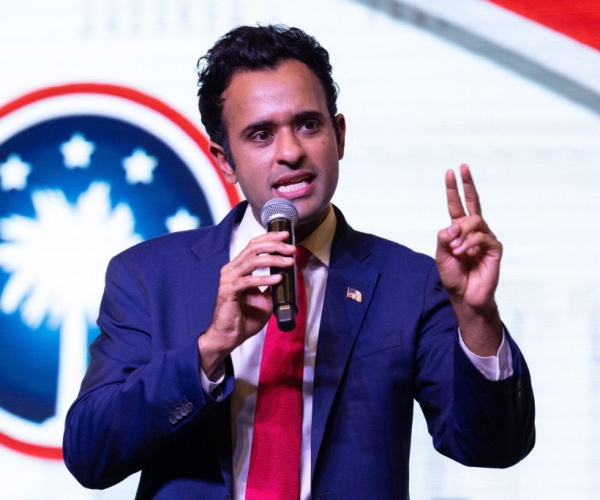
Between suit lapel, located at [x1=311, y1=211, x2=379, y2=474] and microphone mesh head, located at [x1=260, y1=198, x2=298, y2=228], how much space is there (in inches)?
8.6

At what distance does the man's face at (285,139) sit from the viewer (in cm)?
193

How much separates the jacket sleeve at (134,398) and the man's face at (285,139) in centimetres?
31

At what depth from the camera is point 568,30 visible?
2.73 m

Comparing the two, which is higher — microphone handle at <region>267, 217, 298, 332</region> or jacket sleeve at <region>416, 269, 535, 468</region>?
microphone handle at <region>267, 217, 298, 332</region>


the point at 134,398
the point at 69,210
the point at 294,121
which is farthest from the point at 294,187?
the point at 69,210

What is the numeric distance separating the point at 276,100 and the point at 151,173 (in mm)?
828

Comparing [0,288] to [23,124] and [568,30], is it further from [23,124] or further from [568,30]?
[568,30]

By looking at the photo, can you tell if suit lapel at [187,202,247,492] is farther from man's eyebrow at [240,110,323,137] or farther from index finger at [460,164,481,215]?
index finger at [460,164,481,215]

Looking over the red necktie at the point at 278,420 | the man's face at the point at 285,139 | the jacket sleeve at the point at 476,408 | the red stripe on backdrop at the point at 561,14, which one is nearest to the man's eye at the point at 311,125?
the man's face at the point at 285,139

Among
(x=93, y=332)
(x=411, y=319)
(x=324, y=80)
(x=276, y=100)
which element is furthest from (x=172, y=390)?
(x=93, y=332)

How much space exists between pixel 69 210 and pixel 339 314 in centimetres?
108

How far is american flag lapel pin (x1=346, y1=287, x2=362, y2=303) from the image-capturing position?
1954 millimetres

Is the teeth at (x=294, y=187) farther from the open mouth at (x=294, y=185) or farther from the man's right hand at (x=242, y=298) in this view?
the man's right hand at (x=242, y=298)

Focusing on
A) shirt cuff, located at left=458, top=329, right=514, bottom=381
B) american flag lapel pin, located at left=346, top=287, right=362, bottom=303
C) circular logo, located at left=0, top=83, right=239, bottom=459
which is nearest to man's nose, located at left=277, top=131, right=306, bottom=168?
american flag lapel pin, located at left=346, top=287, right=362, bottom=303
